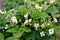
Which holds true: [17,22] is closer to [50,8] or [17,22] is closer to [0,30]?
[0,30]

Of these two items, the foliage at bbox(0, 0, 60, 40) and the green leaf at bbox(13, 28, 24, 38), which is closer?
the green leaf at bbox(13, 28, 24, 38)

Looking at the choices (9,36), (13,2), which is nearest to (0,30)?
(9,36)

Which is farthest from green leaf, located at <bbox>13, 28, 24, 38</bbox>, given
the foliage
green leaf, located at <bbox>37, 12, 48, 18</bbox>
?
green leaf, located at <bbox>37, 12, 48, 18</bbox>

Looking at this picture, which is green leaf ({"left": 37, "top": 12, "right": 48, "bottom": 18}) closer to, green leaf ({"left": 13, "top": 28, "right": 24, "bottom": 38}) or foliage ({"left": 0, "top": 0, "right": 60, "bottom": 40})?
foliage ({"left": 0, "top": 0, "right": 60, "bottom": 40})

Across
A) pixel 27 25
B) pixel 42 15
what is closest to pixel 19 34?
pixel 27 25

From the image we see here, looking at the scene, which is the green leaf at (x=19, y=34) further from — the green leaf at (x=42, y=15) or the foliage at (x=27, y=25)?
the green leaf at (x=42, y=15)

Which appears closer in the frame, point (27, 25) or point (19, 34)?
point (19, 34)

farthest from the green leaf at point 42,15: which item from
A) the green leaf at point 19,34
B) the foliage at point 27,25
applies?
the green leaf at point 19,34

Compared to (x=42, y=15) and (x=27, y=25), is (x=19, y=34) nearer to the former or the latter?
(x=27, y=25)

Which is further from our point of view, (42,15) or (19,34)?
(42,15)

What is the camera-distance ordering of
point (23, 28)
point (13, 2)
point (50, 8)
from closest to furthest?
point (23, 28)
point (50, 8)
point (13, 2)

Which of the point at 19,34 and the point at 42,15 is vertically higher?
the point at 42,15
